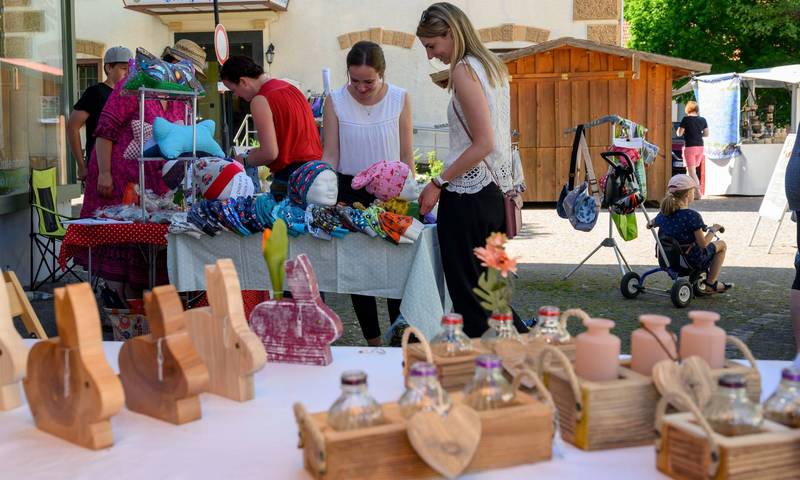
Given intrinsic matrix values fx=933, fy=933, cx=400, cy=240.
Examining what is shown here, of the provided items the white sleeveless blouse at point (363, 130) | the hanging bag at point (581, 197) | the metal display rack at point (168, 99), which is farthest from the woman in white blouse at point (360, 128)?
the hanging bag at point (581, 197)

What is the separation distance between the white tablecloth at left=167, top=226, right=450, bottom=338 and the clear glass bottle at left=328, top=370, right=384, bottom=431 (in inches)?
95.3

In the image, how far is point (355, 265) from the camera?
393cm

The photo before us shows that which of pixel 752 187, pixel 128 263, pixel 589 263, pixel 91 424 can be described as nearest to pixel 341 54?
pixel 752 187

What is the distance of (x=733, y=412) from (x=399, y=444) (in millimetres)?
468

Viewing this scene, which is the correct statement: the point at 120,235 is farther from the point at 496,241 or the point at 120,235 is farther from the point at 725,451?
the point at 725,451

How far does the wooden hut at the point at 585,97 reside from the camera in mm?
13109

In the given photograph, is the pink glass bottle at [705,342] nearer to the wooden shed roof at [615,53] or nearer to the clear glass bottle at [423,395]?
the clear glass bottle at [423,395]

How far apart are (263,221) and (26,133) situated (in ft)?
13.3

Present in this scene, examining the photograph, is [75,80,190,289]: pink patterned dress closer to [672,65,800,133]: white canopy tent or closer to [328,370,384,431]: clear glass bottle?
[328,370,384,431]: clear glass bottle

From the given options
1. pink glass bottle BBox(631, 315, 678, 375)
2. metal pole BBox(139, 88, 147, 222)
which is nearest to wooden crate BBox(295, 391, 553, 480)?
pink glass bottle BBox(631, 315, 678, 375)

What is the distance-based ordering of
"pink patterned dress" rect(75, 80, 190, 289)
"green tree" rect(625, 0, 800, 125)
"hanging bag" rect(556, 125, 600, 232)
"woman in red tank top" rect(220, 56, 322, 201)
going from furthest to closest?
"green tree" rect(625, 0, 800, 125) → "hanging bag" rect(556, 125, 600, 232) → "pink patterned dress" rect(75, 80, 190, 289) → "woman in red tank top" rect(220, 56, 322, 201)

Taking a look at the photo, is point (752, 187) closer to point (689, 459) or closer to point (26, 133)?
point (26, 133)

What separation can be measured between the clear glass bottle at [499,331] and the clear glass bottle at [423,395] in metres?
0.41

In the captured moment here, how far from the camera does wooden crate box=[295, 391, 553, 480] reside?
1304mm
